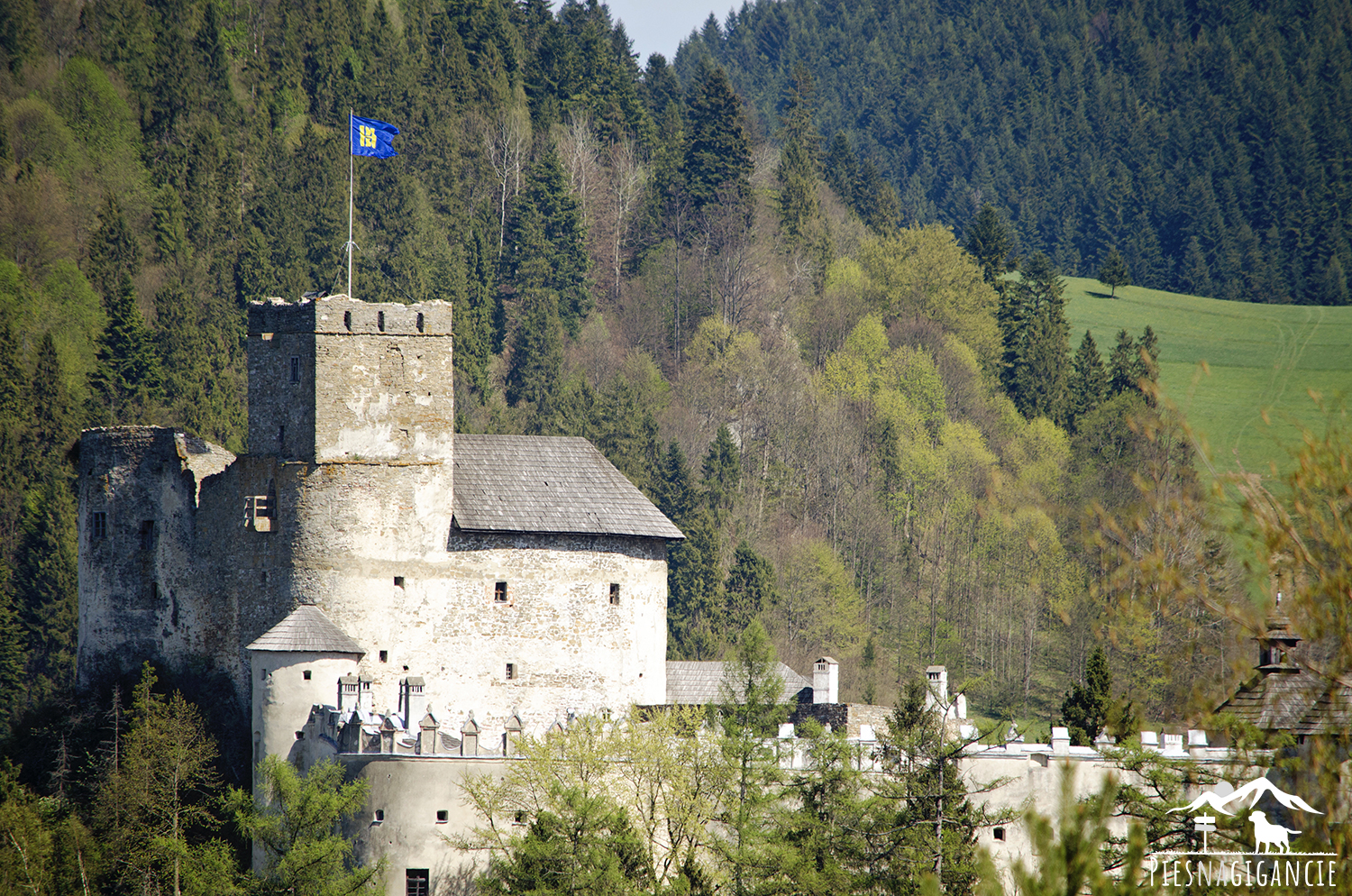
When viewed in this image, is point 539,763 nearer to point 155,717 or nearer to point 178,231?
point 155,717

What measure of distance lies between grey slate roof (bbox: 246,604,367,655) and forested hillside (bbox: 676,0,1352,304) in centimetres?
10891

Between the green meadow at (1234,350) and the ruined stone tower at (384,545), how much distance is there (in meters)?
44.5

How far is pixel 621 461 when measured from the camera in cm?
7988

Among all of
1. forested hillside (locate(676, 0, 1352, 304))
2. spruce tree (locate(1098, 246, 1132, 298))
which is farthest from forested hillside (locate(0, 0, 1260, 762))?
forested hillside (locate(676, 0, 1352, 304))

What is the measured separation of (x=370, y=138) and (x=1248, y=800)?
1287 inches

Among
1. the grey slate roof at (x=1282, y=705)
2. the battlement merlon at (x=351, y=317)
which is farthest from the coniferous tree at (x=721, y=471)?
the grey slate roof at (x=1282, y=705)

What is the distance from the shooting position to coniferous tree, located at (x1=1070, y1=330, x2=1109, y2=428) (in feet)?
318

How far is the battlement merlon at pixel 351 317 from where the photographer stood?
45.4m

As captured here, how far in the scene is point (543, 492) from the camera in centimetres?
4794

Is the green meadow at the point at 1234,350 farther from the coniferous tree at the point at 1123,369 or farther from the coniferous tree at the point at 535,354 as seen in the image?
the coniferous tree at the point at 535,354

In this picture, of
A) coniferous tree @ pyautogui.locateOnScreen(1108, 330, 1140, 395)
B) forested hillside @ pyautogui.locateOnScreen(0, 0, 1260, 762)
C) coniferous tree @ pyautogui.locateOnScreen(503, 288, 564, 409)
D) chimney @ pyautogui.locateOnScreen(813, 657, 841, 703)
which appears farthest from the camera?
coniferous tree @ pyautogui.locateOnScreen(1108, 330, 1140, 395)

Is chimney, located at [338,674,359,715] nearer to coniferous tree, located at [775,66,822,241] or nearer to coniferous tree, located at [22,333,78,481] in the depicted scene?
coniferous tree, located at [22,333,78,481]

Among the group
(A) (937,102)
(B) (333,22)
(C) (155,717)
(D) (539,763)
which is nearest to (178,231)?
(B) (333,22)

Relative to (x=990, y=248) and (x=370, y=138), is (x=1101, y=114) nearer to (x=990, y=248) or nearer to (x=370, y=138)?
(x=990, y=248)
